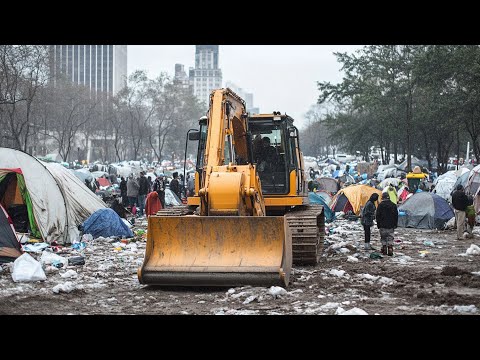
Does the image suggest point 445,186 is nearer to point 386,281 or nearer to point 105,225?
point 105,225

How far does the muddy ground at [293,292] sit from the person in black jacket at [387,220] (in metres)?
0.40

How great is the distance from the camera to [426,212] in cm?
1925

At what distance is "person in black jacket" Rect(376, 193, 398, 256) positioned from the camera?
13297 millimetres

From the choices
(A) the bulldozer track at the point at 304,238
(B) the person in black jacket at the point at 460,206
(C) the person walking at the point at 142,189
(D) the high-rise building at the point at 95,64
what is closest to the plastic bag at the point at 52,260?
(A) the bulldozer track at the point at 304,238

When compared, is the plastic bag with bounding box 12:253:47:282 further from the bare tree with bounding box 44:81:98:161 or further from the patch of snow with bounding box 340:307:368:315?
the bare tree with bounding box 44:81:98:161

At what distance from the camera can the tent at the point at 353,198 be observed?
2269 cm

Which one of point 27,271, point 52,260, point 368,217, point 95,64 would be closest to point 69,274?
point 27,271

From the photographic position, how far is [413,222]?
63.9 ft

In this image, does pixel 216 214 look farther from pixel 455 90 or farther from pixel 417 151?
pixel 417 151

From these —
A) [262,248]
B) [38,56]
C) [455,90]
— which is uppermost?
[38,56]

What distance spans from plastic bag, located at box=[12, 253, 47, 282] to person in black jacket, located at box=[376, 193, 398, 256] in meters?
6.79

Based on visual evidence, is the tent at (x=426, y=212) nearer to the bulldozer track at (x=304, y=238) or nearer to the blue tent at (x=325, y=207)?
the blue tent at (x=325, y=207)
